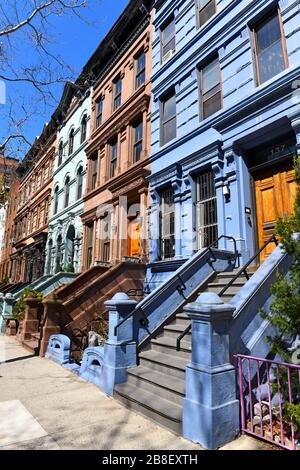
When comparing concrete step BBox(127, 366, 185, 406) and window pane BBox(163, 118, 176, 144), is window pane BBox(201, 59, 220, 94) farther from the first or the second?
concrete step BBox(127, 366, 185, 406)

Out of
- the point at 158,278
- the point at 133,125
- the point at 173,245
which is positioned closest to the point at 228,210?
the point at 173,245

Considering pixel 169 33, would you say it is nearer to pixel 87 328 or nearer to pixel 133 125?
pixel 133 125

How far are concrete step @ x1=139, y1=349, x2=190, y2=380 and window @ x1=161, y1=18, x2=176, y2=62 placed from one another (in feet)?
36.3

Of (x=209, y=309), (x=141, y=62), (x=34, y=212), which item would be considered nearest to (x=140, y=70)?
(x=141, y=62)

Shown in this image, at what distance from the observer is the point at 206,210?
9156mm

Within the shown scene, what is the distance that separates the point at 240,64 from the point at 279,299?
281 inches

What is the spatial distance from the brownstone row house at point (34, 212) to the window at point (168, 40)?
11.2 m

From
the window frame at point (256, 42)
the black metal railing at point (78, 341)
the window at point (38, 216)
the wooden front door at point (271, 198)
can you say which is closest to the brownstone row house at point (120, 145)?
the black metal railing at point (78, 341)

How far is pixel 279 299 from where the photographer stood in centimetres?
394

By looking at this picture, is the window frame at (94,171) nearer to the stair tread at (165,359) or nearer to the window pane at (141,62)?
the window pane at (141,62)

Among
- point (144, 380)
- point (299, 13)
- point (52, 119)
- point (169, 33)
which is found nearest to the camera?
point (144, 380)

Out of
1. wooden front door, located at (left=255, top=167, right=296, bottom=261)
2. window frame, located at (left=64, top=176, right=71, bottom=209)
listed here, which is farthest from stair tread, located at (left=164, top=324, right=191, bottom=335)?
window frame, located at (left=64, top=176, right=71, bottom=209)

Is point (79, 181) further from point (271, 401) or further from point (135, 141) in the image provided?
point (271, 401)

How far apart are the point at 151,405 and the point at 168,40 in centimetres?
1298
